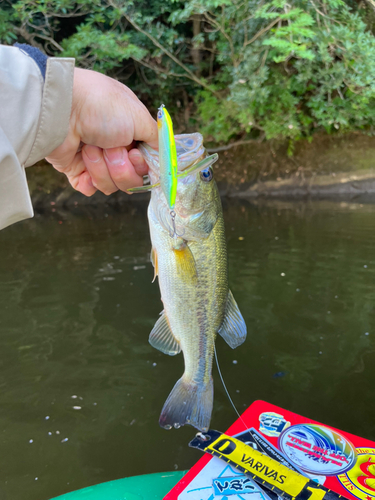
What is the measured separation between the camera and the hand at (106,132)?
141 centimetres

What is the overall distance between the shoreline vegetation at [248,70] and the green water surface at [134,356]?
13.3ft

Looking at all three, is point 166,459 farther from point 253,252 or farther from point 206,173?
point 253,252

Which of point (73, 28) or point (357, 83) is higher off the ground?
point (73, 28)

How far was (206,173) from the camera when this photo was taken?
1473 millimetres

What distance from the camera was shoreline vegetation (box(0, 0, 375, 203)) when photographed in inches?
307

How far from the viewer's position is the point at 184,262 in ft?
4.85

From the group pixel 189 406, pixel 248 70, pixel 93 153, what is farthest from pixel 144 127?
pixel 248 70

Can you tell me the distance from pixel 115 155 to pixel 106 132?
117 mm

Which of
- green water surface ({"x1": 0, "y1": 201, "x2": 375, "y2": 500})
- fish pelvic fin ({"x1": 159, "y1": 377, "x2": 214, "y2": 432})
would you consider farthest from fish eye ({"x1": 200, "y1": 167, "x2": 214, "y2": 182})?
green water surface ({"x1": 0, "y1": 201, "x2": 375, "y2": 500})

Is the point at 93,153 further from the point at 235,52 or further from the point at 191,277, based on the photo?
the point at 235,52

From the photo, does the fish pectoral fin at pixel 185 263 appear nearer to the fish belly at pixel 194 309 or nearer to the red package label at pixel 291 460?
the fish belly at pixel 194 309

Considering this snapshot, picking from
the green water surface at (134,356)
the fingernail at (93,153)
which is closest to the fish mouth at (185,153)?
the fingernail at (93,153)

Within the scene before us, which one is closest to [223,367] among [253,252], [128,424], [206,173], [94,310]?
[128,424]

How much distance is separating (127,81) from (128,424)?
10.6 metres
